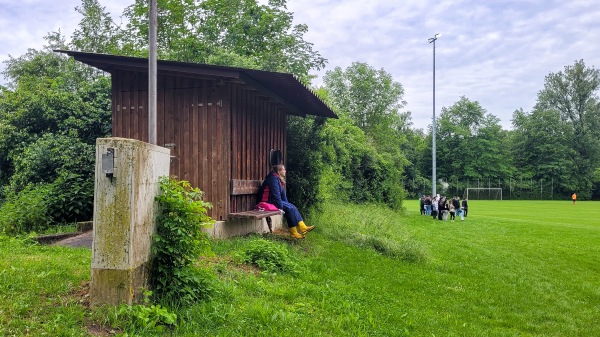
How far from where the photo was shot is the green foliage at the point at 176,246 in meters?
4.83

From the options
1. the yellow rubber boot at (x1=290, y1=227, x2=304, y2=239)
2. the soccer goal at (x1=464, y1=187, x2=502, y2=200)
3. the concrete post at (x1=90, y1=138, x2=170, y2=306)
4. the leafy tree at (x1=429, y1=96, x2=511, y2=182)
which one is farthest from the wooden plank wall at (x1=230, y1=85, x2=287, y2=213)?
the leafy tree at (x1=429, y1=96, x2=511, y2=182)

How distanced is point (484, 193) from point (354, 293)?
63.2 m

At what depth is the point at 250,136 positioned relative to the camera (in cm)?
1095

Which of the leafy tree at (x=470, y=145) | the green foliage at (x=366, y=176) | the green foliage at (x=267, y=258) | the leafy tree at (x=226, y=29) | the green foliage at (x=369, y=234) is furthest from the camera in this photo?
the leafy tree at (x=470, y=145)

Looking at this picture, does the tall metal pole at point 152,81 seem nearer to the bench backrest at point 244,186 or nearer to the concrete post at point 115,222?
the bench backrest at point 244,186

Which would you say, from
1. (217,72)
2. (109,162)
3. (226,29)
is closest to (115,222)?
(109,162)

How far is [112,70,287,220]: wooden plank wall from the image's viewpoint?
947 centimetres

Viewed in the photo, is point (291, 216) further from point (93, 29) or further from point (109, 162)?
point (93, 29)

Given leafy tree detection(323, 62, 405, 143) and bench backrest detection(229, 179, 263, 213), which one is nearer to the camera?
bench backrest detection(229, 179, 263, 213)

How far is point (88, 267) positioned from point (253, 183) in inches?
218

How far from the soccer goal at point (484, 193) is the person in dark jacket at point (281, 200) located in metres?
57.2

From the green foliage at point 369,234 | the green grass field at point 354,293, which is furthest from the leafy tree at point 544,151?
the green foliage at point 369,234

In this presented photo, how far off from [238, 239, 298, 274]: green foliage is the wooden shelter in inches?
86.7

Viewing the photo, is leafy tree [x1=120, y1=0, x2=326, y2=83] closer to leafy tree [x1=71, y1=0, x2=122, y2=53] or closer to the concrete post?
leafy tree [x1=71, y1=0, x2=122, y2=53]
